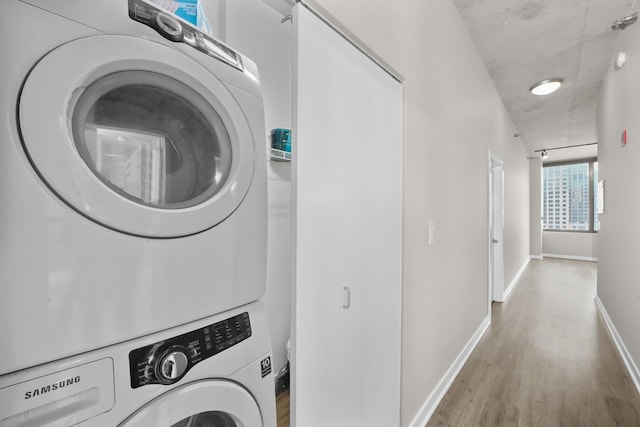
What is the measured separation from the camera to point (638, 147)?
87.7 inches

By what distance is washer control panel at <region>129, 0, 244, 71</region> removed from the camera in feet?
1.87

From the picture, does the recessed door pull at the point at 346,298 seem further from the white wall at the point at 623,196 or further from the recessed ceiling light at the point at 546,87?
the recessed ceiling light at the point at 546,87

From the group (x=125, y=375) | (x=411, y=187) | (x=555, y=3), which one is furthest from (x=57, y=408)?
(x=555, y=3)

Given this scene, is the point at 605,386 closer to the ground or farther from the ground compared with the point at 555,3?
closer to the ground

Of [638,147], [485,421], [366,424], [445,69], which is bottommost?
[485,421]

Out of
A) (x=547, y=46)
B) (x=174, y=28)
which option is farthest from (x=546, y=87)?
(x=174, y=28)

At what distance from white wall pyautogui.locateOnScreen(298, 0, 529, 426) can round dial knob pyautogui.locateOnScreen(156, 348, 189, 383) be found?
47.8 inches

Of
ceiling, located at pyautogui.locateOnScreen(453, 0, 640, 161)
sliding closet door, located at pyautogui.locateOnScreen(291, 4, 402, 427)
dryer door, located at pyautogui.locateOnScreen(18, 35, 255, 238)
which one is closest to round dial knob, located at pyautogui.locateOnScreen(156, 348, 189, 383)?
dryer door, located at pyautogui.locateOnScreen(18, 35, 255, 238)

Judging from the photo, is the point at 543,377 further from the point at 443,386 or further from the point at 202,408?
the point at 202,408

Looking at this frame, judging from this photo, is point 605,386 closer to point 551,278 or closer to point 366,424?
A: point 366,424

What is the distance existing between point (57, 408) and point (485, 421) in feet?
7.84

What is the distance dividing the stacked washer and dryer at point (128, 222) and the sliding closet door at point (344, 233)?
0.28m

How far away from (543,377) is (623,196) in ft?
6.00

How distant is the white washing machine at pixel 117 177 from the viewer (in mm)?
417
